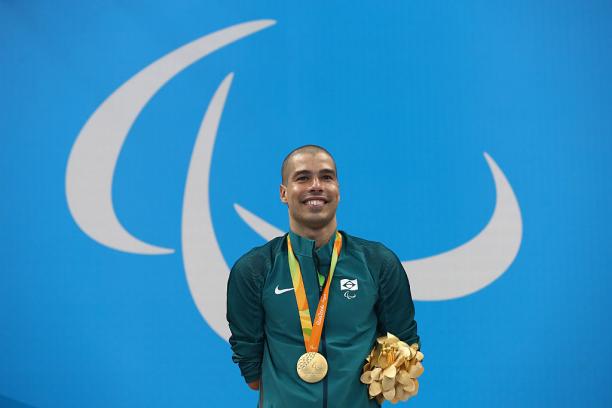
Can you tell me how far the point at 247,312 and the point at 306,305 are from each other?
0.69 feet

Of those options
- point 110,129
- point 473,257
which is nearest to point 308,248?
point 473,257

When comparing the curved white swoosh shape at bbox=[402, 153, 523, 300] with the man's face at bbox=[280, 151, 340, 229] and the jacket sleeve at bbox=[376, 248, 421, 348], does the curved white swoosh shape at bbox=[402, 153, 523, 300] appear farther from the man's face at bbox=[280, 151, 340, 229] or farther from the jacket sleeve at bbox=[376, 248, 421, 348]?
the man's face at bbox=[280, 151, 340, 229]

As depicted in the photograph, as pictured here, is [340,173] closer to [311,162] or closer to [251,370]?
[311,162]

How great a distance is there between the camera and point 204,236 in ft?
11.5

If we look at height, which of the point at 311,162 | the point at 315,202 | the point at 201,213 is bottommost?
the point at 315,202

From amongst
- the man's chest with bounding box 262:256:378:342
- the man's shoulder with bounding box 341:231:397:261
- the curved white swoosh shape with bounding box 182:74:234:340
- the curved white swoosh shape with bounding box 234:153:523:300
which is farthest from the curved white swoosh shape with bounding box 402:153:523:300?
the man's chest with bounding box 262:256:378:342

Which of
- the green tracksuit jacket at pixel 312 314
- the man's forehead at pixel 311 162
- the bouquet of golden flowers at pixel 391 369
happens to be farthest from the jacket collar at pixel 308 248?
the bouquet of golden flowers at pixel 391 369

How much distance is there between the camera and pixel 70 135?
357 cm

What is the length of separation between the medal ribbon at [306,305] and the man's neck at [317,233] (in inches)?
1.6

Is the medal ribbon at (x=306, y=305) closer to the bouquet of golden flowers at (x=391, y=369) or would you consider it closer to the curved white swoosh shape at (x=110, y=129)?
the bouquet of golden flowers at (x=391, y=369)

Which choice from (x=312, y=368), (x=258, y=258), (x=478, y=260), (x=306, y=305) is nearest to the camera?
(x=312, y=368)

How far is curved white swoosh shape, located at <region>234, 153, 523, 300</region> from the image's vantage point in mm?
3473

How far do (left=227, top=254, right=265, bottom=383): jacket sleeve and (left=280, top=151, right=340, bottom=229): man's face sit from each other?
0.74ft

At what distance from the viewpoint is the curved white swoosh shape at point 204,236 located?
3488 millimetres
